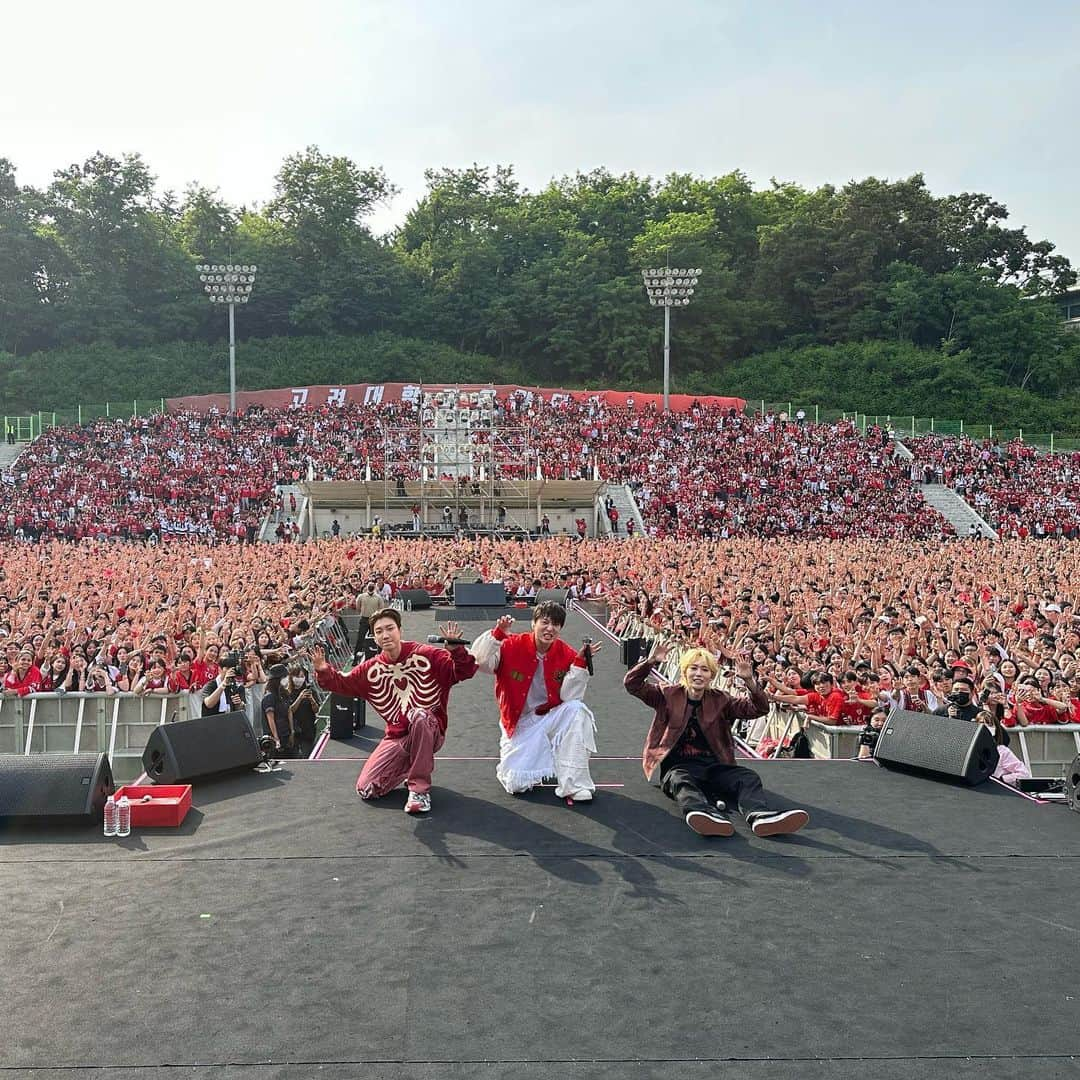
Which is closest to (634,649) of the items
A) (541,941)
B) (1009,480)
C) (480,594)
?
(480,594)

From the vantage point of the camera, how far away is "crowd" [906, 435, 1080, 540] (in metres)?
36.4

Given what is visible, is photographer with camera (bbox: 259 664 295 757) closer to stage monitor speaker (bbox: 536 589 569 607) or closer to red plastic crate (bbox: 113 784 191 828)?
red plastic crate (bbox: 113 784 191 828)

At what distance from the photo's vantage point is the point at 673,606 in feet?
52.4

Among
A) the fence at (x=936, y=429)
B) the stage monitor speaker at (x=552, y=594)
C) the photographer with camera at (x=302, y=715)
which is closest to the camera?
the photographer with camera at (x=302, y=715)

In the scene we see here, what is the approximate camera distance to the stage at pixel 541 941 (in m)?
3.85

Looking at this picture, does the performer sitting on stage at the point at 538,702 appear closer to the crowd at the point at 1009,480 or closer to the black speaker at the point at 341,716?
the black speaker at the point at 341,716

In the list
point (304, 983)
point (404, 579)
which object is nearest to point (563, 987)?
point (304, 983)

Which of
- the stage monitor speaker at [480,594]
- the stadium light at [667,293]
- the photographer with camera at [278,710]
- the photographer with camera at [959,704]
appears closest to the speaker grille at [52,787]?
the photographer with camera at [278,710]

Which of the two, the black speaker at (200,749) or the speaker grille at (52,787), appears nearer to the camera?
the speaker grille at (52,787)

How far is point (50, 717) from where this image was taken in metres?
9.17

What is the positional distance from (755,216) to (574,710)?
235 ft

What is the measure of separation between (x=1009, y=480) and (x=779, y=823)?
127 ft

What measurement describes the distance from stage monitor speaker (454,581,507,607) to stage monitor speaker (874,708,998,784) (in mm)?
14258

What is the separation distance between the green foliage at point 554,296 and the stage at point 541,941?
2211 inches
